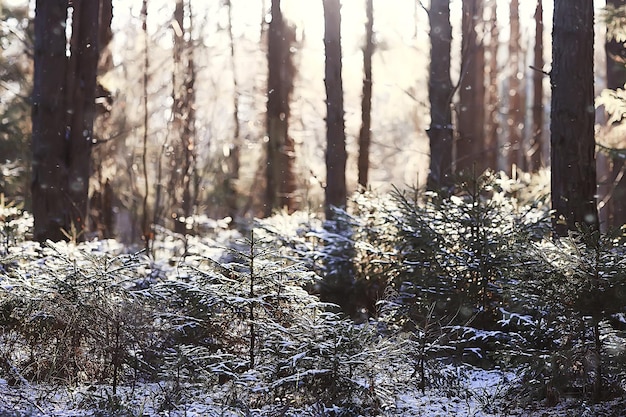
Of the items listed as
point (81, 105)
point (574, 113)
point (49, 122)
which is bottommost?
point (574, 113)

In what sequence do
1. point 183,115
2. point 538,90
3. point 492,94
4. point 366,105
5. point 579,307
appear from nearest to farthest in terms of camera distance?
point 579,307
point 183,115
point 366,105
point 538,90
point 492,94

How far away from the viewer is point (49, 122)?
9945mm

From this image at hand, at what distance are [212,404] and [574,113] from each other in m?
5.58

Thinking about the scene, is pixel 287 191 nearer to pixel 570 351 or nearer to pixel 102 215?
pixel 102 215

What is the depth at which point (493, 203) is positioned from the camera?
301 inches

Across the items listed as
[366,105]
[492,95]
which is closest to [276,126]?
[366,105]

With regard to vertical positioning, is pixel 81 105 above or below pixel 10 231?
above

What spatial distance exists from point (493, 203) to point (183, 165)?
26.4 ft

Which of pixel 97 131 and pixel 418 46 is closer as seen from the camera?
pixel 97 131

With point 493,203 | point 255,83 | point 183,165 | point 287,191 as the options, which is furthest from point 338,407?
point 255,83

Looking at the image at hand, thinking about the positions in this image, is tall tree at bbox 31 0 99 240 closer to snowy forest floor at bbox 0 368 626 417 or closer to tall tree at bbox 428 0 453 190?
snowy forest floor at bbox 0 368 626 417

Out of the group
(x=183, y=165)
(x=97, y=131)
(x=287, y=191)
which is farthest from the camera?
(x=287, y=191)

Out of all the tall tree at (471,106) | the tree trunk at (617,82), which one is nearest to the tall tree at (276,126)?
the tall tree at (471,106)

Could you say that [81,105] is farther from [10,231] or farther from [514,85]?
[514,85]
